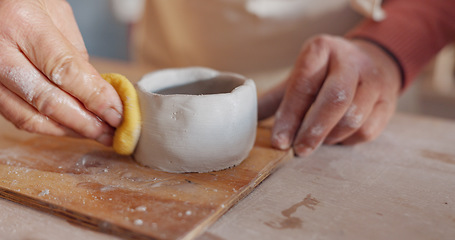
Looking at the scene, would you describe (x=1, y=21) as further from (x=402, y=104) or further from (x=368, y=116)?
(x=402, y=104)

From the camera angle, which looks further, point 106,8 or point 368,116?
point 106,8

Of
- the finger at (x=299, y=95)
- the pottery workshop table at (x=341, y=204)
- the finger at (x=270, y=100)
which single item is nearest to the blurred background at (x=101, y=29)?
the finger at (x=270, y=100)

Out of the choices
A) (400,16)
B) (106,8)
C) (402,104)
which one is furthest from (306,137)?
(106,8)

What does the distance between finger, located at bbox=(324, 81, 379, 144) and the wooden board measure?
0.10 metres

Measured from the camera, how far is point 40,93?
0.58 m

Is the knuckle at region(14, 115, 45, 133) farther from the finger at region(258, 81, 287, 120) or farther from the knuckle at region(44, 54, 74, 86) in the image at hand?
the finger at region(258, 81, 287, 120)

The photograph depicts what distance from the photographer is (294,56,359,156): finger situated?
66cm

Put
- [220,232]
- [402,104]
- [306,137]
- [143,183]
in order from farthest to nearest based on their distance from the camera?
[402,104]
[306,137]
[143,183]
[220,232]

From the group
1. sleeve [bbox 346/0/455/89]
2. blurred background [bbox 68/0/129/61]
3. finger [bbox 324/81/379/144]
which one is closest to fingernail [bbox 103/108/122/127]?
A: finger [bbox 324/81/379/144]

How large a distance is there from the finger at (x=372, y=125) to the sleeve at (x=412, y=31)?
0.16m

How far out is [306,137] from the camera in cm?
68

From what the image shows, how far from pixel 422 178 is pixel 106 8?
10.3 ft

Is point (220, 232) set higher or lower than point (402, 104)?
higher

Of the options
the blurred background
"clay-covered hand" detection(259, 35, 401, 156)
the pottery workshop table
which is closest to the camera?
the pottery workshop table
